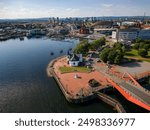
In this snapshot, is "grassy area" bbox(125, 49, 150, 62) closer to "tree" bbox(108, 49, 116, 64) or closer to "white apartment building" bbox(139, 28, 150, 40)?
"tree" bbox(108, 49, 116, 64)

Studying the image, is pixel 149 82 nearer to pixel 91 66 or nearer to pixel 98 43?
pixel 91 66

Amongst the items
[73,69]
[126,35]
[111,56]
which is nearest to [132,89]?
[73,69]

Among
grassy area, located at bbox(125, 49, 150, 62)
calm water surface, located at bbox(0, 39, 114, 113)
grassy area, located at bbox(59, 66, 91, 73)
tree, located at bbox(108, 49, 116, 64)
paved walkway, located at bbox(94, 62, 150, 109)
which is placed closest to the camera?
paved walkway, located at bbox(94, 62, 150, 109)

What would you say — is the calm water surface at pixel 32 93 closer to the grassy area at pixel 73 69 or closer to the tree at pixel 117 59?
the grassy area at pixel 73 69

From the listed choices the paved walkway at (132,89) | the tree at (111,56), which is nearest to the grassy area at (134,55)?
the tree at (111,56)

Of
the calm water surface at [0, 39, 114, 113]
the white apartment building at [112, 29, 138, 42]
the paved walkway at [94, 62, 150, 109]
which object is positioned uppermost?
the white apartment building at [112, 29, 138, 42]

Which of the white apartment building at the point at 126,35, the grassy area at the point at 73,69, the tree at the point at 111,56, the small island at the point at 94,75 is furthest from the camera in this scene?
the white apartment building at the point at 126,35

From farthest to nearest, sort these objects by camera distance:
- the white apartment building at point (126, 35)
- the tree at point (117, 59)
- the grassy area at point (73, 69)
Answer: the white apartment building at point (126, 35), the tree at point (117, 59), the grassy area at point (73, 69)

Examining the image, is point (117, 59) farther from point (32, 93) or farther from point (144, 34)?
point (144, 34)

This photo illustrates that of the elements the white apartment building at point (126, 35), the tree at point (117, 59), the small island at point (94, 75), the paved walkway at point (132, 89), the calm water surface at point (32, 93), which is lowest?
the calm water surface at point (32, 93)

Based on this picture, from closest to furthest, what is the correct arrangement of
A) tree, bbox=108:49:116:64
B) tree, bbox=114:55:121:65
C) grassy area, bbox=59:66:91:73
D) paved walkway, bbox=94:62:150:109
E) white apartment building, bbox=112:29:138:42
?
paved walkway, bbox=94:62:150:109 < grassy area, bbox=59:66:91:73 < tree, bbox=114:55:121:65 < tree, bbox=108:49:116:64 < white apartment building, bbox=112:29:138:42

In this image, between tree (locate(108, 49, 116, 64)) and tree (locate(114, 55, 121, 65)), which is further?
tree (locate(108, 49, 116, 64))

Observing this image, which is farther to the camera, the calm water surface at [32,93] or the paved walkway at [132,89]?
the calm water surface at [32,93]

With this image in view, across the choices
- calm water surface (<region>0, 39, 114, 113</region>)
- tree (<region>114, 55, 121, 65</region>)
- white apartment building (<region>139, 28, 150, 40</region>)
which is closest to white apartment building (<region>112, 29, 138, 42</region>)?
white apartment building (<region>139, 28, 150, 40</region>)
